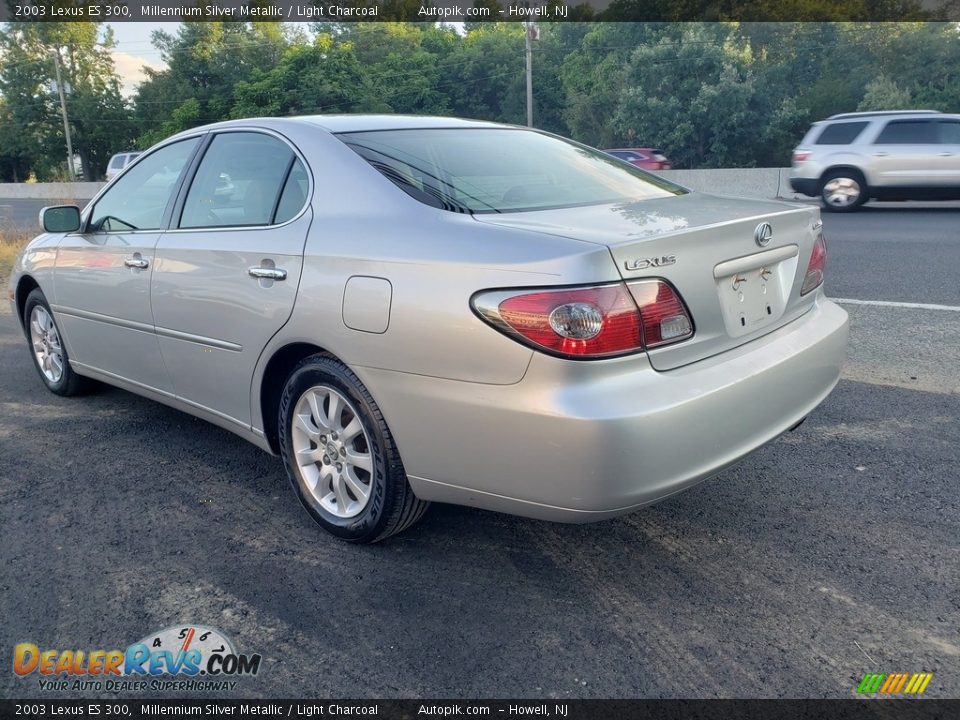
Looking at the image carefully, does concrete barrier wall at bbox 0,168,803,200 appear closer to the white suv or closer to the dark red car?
the dark red car

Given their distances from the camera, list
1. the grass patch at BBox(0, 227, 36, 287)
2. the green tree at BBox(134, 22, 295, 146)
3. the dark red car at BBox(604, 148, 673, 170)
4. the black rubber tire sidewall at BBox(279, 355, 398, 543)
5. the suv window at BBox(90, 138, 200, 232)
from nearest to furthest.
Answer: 1. the black rubber tire sidewall at BBox(279, 355, 398, 543)
2. the suv window at BBox(90, 138, 200, 232)
3. the grass patch at BBox(0, 227, 36, 287)
4. the dark red car at BBox(604, 148, 673, 170)
5. the green tree at BBox(134, 22, 295, 146)

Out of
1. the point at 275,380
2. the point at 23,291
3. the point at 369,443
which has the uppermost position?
the point at 23,291

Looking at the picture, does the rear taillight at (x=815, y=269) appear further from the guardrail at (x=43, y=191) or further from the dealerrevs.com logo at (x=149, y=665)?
the guardrail at (x=43, y=191)

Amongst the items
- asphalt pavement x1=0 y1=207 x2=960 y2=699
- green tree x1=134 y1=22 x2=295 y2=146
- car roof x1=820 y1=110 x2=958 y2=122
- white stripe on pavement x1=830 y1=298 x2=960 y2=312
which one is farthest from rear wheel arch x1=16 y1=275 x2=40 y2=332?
green tree x1=134 y1=22 x2=295 y2=146

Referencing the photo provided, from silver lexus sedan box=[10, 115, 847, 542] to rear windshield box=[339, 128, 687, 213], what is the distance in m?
0.02

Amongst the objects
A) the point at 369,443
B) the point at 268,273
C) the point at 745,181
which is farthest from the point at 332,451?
the point at 745,181

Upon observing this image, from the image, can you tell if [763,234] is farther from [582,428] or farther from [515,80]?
[515,80]

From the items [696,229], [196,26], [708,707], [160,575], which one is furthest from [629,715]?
[196,26]

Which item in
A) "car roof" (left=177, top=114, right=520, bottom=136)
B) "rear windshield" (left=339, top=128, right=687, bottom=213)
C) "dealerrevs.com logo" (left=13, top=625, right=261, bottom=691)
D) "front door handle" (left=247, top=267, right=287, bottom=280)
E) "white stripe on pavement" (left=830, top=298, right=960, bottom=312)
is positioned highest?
"car roof" (left=177, top=114, right=520, bottom=136)

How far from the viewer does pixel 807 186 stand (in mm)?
15969

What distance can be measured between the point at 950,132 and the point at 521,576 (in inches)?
596

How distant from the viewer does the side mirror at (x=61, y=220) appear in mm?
4535

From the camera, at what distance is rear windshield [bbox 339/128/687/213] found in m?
3.03

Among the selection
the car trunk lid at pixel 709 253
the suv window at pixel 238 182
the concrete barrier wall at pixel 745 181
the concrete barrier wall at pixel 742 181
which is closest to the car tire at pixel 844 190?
the concrete barrier wall at pixel 742 181
